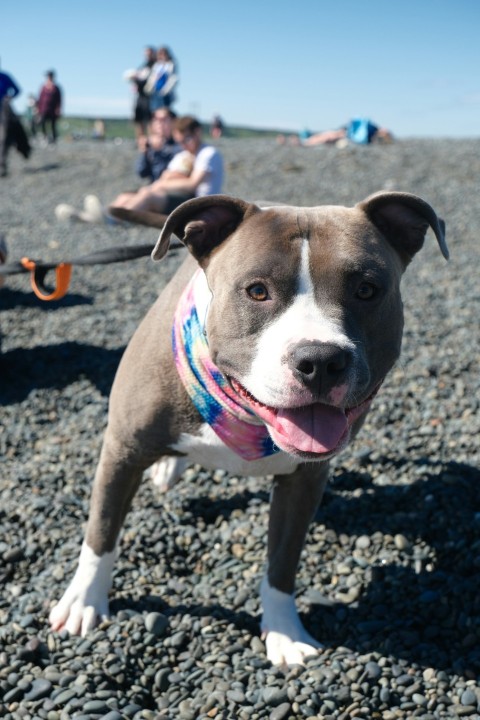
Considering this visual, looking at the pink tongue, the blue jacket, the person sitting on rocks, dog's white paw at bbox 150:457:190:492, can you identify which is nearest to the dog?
the pink tongue

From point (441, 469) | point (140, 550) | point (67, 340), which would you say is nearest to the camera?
point (140, 550)

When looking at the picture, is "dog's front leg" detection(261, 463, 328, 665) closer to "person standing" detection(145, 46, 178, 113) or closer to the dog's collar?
the dog's collar

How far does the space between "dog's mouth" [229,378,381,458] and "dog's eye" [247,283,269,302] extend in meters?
0.37

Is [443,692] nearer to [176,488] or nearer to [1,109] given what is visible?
[176,488]

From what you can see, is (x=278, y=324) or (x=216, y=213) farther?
(x=216, y=213)

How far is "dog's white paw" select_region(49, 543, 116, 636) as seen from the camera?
11.0ft

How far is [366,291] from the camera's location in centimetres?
260

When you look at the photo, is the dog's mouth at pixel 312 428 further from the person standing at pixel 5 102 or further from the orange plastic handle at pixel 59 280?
the person standing at pixel 5 102

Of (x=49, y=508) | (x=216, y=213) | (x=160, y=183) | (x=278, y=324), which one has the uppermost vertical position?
(x=160, y=183)

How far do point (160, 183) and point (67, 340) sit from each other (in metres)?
3.28

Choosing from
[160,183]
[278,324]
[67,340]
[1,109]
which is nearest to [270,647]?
[278,324]

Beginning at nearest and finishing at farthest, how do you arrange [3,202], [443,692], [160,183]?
[443,692], [160,183], [3,202]

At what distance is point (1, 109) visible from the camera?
15.6 metres

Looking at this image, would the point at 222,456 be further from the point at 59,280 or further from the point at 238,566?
the point at 59,280
